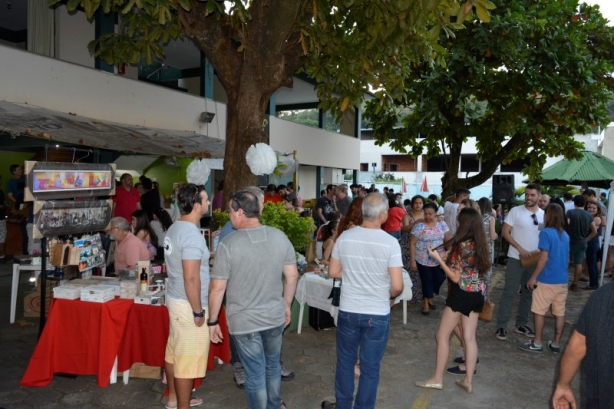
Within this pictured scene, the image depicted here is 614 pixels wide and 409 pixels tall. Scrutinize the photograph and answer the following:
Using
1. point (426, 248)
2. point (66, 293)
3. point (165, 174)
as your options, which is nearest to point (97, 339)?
point (66, 293)

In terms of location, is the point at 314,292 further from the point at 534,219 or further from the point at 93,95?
the point at 93,95

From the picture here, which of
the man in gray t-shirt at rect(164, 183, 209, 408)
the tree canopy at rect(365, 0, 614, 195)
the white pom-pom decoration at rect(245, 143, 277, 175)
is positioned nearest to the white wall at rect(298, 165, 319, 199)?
the tree canopy at rect(365, 0, 614, 195)

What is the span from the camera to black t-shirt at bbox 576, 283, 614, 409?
2.09 m

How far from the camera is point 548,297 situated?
5.50m

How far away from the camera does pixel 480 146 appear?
47.8ft

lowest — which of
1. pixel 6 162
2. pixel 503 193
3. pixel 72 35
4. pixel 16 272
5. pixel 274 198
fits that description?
pixel 16 272

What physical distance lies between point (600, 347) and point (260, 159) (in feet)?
13.5

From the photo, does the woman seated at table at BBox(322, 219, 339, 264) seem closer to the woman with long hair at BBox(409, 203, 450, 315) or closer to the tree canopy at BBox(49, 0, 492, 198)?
the woman with long hair at BBox(409, 203, 450, 315)

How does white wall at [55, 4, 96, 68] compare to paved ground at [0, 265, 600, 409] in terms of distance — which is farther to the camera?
white wall at [55, 4, 96, 68]

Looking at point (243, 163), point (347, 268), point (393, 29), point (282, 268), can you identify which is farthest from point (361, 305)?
point (393, 29)

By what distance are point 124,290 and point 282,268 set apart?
1.95m

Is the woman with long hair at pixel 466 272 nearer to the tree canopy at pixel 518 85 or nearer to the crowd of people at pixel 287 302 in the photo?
the crowd of people at pixel 287 302

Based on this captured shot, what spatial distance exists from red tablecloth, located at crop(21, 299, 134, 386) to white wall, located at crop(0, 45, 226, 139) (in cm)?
608

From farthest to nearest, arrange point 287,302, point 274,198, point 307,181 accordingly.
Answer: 1. point 307,181
2. point 274,198
3. point 287,302
